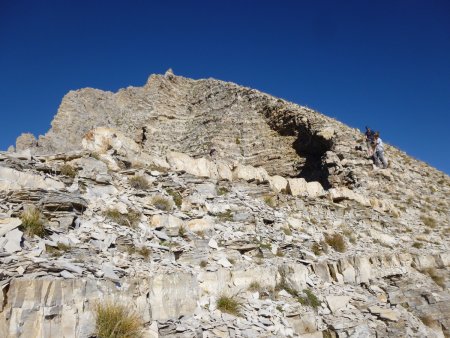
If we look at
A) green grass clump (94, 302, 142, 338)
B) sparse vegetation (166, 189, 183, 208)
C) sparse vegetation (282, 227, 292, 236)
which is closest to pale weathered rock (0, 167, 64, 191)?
sparse vegetation (166, 189, 183, 208)

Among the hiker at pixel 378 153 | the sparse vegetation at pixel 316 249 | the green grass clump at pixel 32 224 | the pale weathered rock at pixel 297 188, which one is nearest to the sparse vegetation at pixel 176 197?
the green grass clump at pixel 32 224

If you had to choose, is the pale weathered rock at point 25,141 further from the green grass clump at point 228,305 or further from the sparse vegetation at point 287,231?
the green grass clump at point 228,305

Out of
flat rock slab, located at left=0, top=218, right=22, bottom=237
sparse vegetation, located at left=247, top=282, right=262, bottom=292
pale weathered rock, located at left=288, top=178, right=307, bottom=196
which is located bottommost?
sparse vegetation, located at left=247, top=282, right=262, bottom=292

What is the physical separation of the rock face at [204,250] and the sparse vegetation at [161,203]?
0.15ft

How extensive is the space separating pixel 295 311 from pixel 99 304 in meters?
4.89

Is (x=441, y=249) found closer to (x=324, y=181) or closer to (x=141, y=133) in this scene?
(x=324, y=181)

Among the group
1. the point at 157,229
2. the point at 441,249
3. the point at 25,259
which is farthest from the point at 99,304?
the point at 441,249

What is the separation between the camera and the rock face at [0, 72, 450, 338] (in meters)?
6.34

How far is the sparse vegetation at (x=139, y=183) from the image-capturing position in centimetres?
1120

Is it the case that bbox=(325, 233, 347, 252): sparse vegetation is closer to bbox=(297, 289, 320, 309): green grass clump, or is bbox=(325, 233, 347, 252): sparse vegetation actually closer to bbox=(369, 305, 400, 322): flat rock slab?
bbox=(369, 305, 400, 322): flat rock slab

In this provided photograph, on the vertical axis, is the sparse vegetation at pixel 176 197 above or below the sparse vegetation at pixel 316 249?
above

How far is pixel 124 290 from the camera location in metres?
6.66

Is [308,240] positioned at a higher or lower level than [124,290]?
higher

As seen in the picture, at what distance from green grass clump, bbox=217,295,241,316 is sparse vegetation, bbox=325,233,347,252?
6.09 metres
